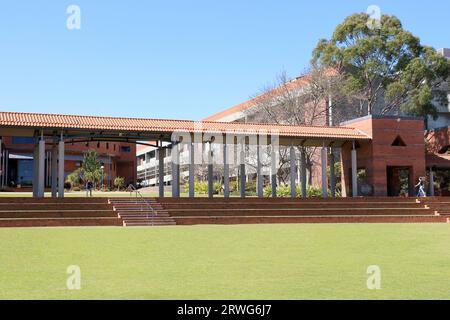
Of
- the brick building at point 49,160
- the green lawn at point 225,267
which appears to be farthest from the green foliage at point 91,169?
the green lawn at point 225,267

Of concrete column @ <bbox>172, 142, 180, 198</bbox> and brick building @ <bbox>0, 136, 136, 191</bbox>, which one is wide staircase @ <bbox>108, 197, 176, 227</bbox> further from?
brick building @ <bbox>0, 136, 136, 191</bbox>

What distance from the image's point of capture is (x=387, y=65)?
45.6 meters

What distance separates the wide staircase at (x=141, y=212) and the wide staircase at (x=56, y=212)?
33 cm

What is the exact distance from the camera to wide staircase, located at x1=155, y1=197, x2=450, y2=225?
22.5 metres

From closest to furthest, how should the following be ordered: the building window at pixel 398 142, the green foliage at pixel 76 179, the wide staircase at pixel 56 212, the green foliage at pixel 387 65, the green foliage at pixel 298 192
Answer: the wide staircase at pixel 56 212 < the building window at pixel 398 142 < the green foliage at pixel 298 192 < the green foliage at pixel 387 65 < the green foliage at pixel 76 179

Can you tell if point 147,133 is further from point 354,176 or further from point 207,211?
point 354,176

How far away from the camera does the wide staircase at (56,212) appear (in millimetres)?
19875

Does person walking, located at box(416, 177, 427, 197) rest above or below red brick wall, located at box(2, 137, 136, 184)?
below

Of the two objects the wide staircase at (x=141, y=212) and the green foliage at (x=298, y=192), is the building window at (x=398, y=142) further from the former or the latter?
the wide staircase at (x=141, y=212)

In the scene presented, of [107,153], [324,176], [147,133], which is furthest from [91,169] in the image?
[324,176]

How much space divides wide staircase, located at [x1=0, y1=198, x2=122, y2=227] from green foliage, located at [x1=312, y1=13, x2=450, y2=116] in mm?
27390

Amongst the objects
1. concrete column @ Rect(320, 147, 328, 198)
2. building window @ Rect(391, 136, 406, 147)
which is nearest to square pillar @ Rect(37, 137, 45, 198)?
concrete column @ Rect(320, 147, 328, 198)

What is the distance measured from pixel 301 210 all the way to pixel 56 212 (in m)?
10.5
